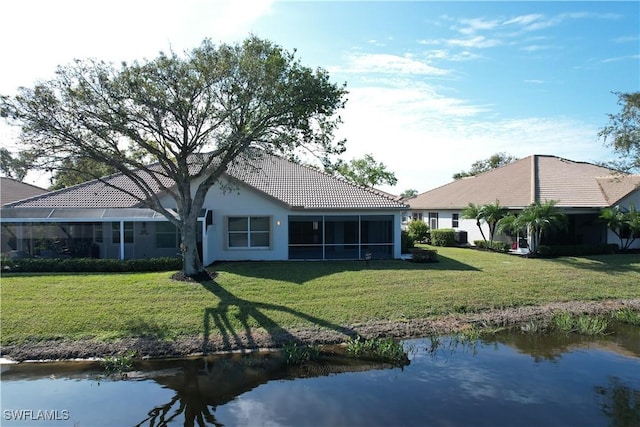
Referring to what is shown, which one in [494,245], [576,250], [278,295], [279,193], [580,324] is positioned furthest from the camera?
[494,245]

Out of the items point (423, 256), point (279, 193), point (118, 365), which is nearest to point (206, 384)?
point (118, 365)

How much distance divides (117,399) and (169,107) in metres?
10.0

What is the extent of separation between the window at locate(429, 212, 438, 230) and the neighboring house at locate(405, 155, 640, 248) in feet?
0.27

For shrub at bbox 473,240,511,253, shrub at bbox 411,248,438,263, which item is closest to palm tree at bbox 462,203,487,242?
shrub at bbox 473,240,511,253

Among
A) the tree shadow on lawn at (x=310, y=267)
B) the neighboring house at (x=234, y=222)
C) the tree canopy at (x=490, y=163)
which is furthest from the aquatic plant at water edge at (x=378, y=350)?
the tree canopy at (x=490, y=163)

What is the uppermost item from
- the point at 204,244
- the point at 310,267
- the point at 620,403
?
the point at 204,244

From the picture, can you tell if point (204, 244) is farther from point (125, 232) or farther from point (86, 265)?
point (86, 265)

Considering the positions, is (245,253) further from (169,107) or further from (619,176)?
(619,176)

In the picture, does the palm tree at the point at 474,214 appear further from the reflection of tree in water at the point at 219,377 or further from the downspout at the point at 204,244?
the reflection of tree in water at the point at 219,377

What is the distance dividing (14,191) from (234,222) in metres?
21.9

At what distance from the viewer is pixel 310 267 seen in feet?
64.7

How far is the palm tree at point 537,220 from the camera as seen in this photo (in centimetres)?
2289

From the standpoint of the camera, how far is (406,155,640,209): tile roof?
26.2 metres

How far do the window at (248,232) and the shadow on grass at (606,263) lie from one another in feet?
50.8
